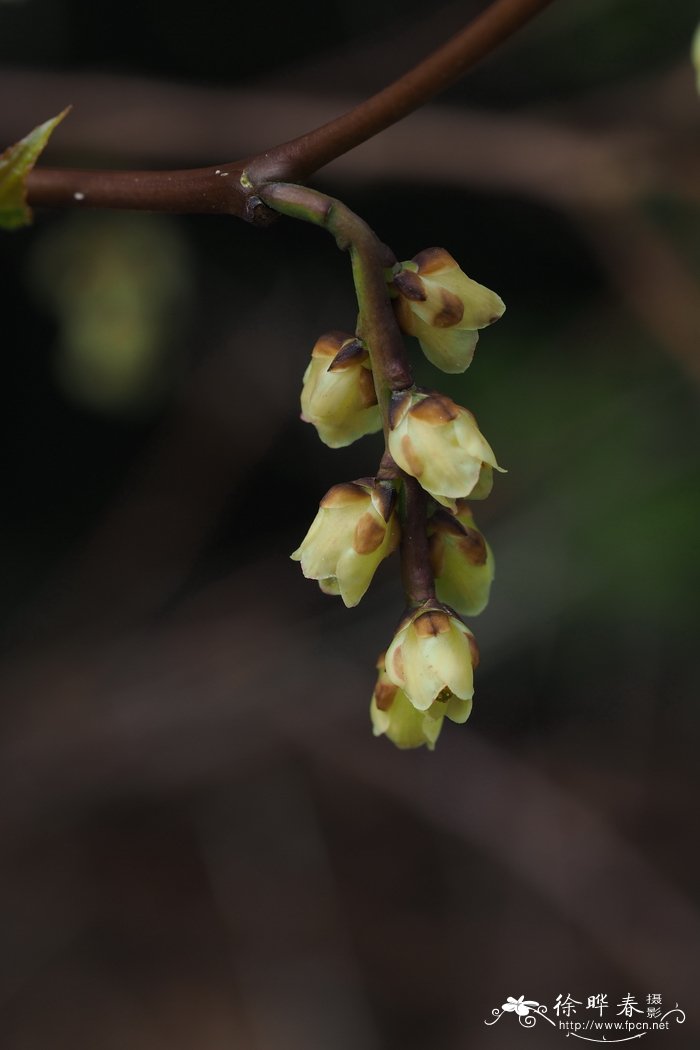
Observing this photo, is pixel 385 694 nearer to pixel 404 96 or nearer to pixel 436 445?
pixel 436 445

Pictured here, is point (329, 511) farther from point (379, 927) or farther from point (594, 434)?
point (379, 927)

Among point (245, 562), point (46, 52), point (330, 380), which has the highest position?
point (46, 52)

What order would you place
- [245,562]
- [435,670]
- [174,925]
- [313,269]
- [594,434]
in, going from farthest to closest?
1. [245,562]
2. [174,925]
3. [313,269]
4. [594,434]
5. [435,670]

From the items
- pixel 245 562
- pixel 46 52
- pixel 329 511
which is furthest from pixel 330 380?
pixel 245 562

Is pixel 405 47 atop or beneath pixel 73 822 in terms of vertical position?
atop

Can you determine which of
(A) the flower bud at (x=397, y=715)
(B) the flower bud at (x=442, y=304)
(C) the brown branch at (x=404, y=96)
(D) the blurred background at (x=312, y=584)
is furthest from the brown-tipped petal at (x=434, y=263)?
(D) the blurred background at (x=312, y=584)

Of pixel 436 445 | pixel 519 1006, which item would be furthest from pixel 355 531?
pixel 519 1006
